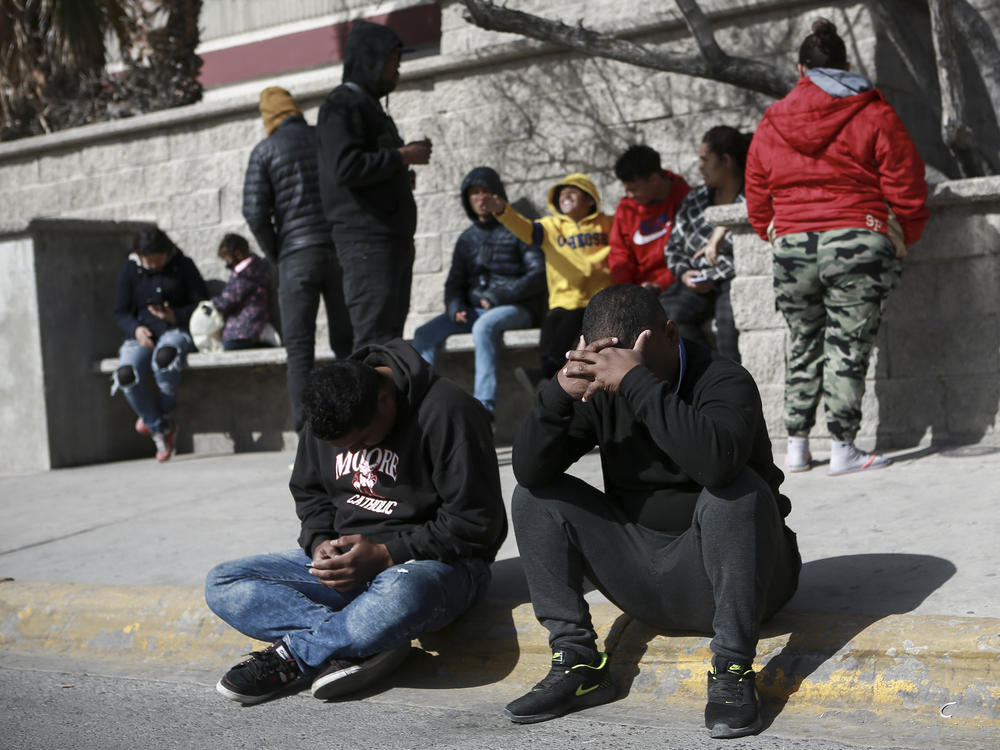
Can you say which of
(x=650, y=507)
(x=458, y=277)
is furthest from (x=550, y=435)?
(x=458, y=277)

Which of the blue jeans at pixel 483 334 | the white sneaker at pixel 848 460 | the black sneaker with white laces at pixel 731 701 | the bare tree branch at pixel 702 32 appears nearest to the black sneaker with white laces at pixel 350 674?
the black sneaker with white laces at pixel 731 701

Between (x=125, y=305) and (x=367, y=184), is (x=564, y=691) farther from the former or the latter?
(x=125, y=305)

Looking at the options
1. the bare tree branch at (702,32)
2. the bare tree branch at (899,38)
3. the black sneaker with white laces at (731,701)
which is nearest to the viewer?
the black sneaker with white laces at (731,701)

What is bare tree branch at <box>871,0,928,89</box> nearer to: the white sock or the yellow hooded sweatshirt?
the yellow hooded sweatshirt

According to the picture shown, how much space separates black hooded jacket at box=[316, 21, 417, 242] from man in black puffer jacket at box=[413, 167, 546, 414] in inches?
44.9

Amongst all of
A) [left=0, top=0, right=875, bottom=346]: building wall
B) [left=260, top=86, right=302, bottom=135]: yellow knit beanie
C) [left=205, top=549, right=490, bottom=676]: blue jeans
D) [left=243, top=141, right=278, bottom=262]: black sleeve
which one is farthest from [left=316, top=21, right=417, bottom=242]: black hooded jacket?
[left=205, top=549, right=490, bottom=676]: blue jeans

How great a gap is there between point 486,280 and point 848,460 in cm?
279

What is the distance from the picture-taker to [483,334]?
6949mm

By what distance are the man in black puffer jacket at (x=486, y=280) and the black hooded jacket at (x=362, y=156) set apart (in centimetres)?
114

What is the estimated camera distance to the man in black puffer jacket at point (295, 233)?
672 centimetres

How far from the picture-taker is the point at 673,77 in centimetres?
748

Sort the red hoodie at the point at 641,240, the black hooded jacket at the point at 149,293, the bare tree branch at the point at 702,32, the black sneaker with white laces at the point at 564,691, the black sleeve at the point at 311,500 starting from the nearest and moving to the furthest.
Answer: the black sneaker with white laces at the point at 564,691
the black sleeve at the point at 311,500
the bare tree branch at the point at 702,32
the red hoodie at the point at 641,240
the black hooded jacket at the point at 149,293

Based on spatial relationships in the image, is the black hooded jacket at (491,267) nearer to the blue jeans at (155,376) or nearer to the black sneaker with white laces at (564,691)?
the blue jeans at (155,376)

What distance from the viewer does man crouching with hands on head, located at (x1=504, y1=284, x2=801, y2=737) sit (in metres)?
2.97
